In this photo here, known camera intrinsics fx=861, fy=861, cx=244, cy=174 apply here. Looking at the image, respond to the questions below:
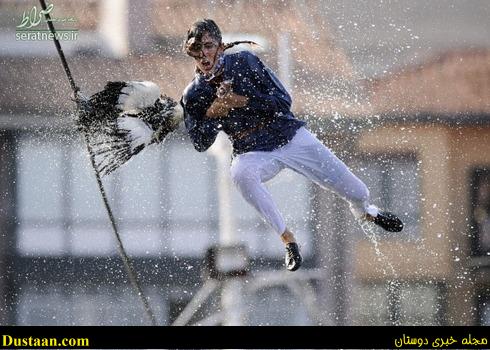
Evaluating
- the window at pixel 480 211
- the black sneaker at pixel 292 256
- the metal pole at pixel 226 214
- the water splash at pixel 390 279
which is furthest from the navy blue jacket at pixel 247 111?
the window at pixel 480 211

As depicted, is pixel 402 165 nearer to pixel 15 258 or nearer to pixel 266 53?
pixel 266 53

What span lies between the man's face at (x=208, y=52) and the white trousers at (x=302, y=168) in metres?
0.33

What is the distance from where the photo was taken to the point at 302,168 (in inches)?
113

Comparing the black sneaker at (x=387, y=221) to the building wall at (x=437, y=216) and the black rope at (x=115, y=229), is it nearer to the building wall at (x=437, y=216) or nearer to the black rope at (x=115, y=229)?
the building wall at (x=437, y=216)

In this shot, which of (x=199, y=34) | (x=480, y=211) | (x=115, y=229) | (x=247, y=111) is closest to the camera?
(x=199, y=34)

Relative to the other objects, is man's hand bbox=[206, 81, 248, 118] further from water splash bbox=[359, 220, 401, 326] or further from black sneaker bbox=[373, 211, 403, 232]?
water splash bbox=[359, 220, 401, 326]

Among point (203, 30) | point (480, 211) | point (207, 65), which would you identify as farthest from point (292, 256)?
point (480, 211)

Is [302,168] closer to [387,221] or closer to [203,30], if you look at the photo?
[387,221]

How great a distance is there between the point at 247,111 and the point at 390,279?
1.12 m

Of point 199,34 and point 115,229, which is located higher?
point 199,34

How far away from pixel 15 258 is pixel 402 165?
1610 mm

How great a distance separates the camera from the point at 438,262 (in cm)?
350

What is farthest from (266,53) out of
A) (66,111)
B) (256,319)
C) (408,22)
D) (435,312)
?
(435,312)

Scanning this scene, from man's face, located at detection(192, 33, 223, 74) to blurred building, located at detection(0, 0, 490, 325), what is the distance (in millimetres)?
536
